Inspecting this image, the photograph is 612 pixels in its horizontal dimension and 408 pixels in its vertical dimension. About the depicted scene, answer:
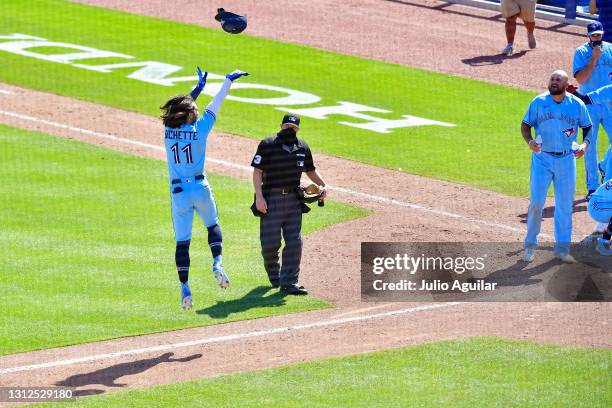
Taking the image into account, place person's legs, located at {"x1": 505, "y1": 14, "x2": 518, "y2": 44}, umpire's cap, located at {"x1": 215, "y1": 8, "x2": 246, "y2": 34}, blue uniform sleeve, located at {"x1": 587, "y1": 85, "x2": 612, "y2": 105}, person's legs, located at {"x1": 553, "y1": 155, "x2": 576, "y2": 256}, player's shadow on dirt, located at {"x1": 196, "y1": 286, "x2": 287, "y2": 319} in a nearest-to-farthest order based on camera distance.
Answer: umpire's cap, located at {"x1": 215, "y1": 8, "x2": 246, "y2": 34}
player's shadow on dirt, located at {"x1": 196, "y1": 286, "x2": 287, "y2": 319}
person's legs, located at {"x1": 553, "y1": 155, "x2": 576, "y2": 256}
blue uniform sleeve, located at {"x1": 587, "y1": 85, "x2": 612, "y2": 105}
person's legs, located at {"x1": 505, "y1": 14, "x2": 518, "y2": 44}

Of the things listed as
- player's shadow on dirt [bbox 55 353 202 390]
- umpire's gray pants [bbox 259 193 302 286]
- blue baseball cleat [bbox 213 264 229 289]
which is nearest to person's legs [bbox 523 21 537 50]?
umpire's gray pants [bbox 259 193 302 286]

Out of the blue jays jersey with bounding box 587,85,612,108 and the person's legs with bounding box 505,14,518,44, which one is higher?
the person's legs with bounding box 505,14,518,44

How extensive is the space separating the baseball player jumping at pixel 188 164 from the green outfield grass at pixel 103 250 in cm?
137

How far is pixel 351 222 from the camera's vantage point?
691 inches

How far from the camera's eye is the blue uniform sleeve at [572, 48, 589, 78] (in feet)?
57.7

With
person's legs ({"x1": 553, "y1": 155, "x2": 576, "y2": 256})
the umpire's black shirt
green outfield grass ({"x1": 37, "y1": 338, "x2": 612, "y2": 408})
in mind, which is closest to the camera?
green outfield grass ({"x1": 37, "y1": 338, "x2": 612, "y2": 408})

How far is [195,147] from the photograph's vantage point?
39.8 ft

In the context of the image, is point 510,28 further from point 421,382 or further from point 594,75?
point 421,382

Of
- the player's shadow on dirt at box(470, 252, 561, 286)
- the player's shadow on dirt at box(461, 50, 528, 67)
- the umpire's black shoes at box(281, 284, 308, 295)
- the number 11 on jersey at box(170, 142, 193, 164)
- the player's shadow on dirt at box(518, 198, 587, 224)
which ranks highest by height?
the number 11 on jersey at box(170, 142, 193, 164)

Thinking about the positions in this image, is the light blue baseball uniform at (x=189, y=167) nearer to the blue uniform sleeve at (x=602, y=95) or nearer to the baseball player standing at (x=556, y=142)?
the baseball player standing at (x=556, y=142)

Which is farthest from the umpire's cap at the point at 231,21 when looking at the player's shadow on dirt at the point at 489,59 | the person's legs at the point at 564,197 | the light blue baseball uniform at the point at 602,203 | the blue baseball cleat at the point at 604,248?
the player's shadow on dirt at the point at 489,59

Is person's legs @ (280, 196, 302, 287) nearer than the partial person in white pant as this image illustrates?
Yes

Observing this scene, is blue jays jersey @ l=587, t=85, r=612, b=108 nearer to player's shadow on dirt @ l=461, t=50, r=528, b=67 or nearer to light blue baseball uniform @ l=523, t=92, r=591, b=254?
light blue baseball uniform @ l=523, t=92, r=591, b=254

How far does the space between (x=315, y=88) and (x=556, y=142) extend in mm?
10667
